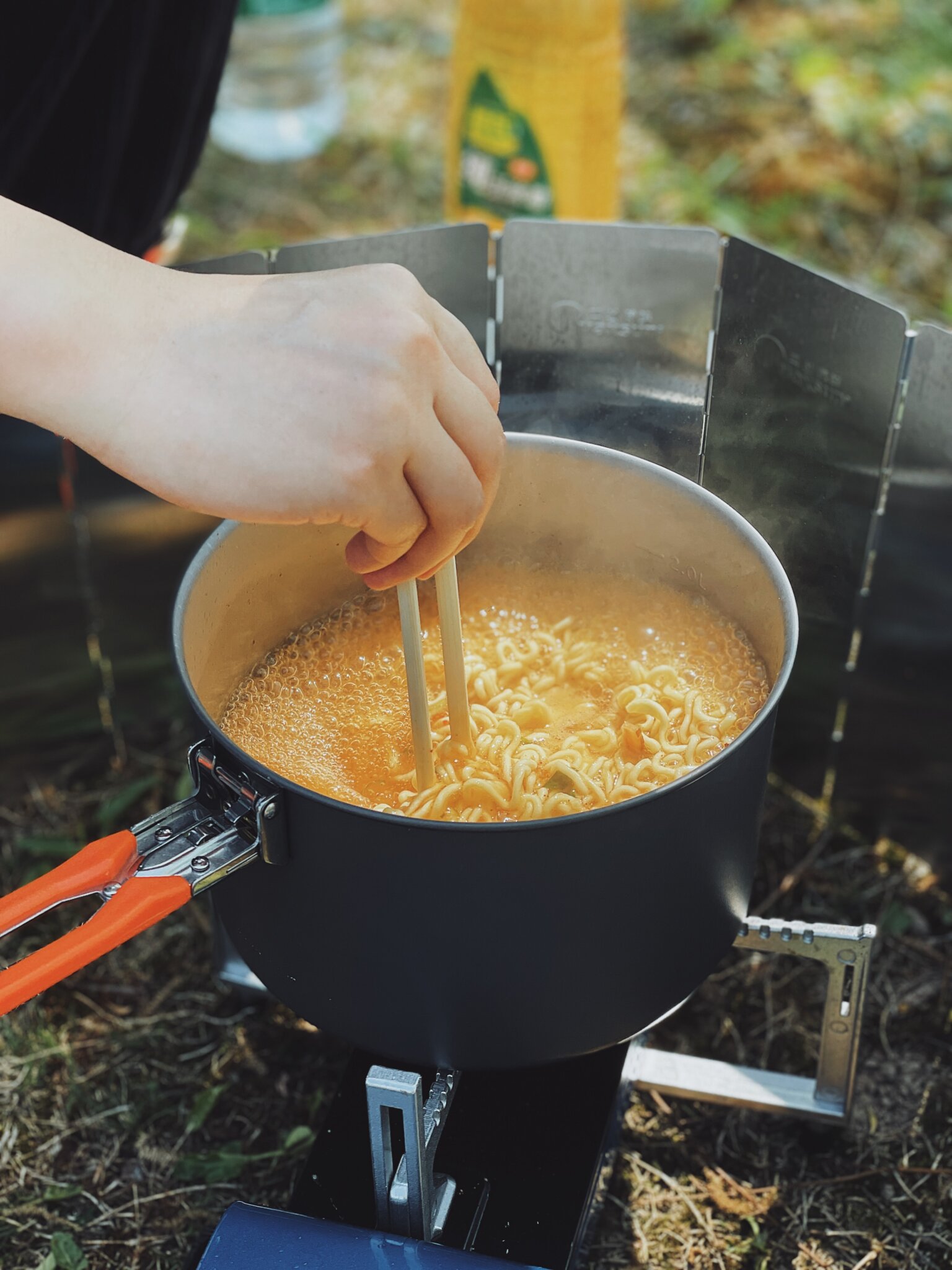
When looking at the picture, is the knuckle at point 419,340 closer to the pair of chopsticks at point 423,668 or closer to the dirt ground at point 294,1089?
the pair of chopsticks at point 423,668

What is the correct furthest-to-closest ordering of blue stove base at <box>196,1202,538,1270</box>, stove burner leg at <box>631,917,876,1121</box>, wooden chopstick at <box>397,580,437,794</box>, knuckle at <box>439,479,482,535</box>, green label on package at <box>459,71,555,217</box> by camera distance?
green label on package at <box>459,71,555,217</box>, stove burner leg at <box>631,917,876,1121</box>, wooden chopstick at <box>397,580,437,794</box>, blue stove base at <box>196,1202,538,1270</box>, knuckle at <box>439,479,482,535</box>

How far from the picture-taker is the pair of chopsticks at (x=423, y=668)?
1.53 metres

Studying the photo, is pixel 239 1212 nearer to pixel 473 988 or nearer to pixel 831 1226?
pixel 473 988

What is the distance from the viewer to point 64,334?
1171 millimetres

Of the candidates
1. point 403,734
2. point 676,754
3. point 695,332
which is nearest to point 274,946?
point 403,734

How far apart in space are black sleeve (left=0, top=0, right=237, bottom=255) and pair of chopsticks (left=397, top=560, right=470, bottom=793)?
105 centimetres

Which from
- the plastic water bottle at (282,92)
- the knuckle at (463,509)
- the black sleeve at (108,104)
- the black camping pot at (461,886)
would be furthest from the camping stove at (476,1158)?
the plastic water bottle at (282,92)

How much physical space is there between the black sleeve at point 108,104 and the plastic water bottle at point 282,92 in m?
2.53

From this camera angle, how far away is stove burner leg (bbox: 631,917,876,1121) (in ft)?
5.68

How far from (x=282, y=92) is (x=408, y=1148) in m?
4.24

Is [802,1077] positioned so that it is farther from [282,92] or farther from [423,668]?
[282,92]

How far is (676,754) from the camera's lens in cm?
166

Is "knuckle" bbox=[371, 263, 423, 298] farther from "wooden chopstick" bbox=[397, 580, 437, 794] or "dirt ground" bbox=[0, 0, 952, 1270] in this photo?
"dirt ground" bbox=[0, 0, 952, 1270]

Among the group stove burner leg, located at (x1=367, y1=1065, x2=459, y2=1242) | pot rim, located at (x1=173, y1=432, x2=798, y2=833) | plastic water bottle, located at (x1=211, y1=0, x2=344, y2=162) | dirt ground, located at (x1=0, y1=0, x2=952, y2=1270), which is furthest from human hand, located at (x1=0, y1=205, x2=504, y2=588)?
plastic water bottle, located at (x1=211, y1=0, x2=344, y2=162)
